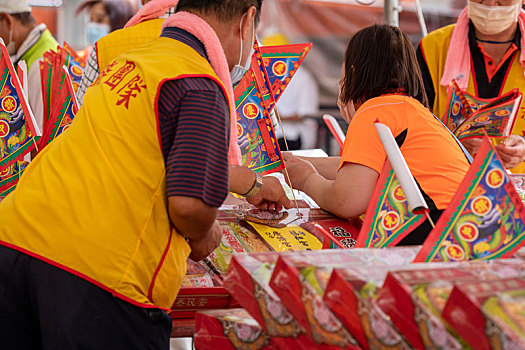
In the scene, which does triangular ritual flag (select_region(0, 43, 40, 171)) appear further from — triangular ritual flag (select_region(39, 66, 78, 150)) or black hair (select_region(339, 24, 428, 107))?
black hair (select_region(339, 24, 428, 107))

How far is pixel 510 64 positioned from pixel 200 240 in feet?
6.58

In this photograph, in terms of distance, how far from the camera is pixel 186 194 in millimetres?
1394

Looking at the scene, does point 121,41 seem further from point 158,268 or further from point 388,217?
point 388,217

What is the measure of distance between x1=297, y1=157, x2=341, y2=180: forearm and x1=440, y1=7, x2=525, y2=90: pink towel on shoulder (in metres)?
0.70

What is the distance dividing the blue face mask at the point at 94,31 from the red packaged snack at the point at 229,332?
5.25 m

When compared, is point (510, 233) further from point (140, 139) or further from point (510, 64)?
point (510, 64)

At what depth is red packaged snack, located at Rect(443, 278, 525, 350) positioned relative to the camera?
0.91 meters

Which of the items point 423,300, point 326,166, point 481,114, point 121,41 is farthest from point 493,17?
point 423,300

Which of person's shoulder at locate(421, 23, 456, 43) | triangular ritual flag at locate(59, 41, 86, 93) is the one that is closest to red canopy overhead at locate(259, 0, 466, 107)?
person's shoulder at locate(421, 23, 456, 43)

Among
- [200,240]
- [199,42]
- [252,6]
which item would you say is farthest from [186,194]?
[252,6]

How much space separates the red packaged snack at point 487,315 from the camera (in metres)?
0.91

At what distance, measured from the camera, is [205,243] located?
64.3 inches

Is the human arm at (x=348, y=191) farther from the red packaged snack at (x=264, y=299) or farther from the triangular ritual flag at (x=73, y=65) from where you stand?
the triangular ritual flag at (x=73, y=65)

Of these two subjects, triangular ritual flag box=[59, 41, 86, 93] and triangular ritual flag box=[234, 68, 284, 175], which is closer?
triangular ritual flag box=[234, 68, 284, 175]
